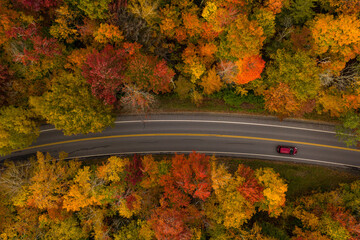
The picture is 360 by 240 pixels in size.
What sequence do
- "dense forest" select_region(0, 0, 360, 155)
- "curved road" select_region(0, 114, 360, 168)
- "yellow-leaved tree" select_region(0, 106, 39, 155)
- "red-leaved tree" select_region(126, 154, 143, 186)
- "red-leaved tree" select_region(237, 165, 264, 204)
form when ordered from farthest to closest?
"curved road" select_region(0, 114, 360, 168), "red-leaved tree" select_region(126, 154, 143, 186), "yellow-leaved tree" select_region(0, 106, 39, 155), "red-leaved tree" select_region(237, 165, 264, 204), "dense forest" select_region(0, 0, 360, 155)

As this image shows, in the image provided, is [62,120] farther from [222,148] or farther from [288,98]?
[288,98]

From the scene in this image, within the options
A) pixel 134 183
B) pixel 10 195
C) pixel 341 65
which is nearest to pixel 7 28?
pixel 10 195

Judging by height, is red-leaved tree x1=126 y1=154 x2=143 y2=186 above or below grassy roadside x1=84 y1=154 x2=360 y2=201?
above

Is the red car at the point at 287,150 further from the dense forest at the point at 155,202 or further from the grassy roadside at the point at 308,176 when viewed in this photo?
the dense forest at the point at 155,202

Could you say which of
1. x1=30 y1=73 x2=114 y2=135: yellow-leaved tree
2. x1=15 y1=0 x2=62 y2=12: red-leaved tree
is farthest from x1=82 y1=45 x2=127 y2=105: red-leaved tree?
x1=15 y1=0 x2=62 y2=12: red-leaved tree

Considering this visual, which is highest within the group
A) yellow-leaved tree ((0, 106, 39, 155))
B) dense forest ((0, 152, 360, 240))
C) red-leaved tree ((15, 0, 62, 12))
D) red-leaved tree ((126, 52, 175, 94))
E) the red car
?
red-leaved tree ((15, 0, 62, 12))

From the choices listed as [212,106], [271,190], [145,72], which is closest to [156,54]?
[145,72]

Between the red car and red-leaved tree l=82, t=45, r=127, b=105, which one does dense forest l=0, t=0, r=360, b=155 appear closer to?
red-leaved tree l=82, t=45, r=127, b=105
